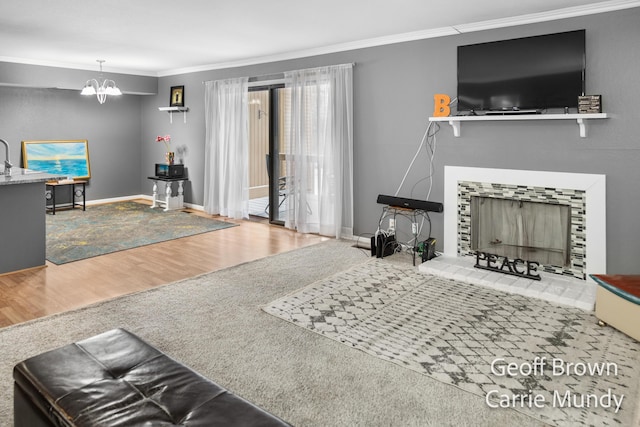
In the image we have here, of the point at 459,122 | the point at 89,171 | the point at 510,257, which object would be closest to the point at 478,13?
the point at 459,122

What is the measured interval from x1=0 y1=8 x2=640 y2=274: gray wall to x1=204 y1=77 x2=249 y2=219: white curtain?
32 cm

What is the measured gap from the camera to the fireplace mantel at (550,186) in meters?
4.00

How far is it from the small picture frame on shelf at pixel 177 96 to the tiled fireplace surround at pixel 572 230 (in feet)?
17.7

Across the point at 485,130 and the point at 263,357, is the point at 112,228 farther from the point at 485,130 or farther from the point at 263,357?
the point at 485,130

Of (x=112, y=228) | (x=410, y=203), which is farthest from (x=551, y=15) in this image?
(x=112, y=228)

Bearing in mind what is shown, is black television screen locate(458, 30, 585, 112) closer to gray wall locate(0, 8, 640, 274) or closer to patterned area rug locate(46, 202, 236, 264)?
gray wall locate(0, 8, 640, 274)

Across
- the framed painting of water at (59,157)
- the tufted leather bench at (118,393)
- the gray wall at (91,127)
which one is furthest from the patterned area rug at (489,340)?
the gray wall at (91,127)

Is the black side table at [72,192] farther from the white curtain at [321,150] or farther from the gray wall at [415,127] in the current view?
the white curtain at [321,150]

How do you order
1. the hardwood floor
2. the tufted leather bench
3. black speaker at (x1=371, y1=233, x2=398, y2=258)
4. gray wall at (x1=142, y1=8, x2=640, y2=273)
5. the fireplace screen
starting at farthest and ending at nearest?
black speaker at (x1=371, y1=233, x2=398, y2=258)
the fireplace screen
gray wall at (x1=142, y1=8, x2=640, y2=273)
the hardwood floor
the tufted leather bench

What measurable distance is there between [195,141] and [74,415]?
6894 mm

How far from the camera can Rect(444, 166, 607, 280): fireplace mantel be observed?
13.1 feet

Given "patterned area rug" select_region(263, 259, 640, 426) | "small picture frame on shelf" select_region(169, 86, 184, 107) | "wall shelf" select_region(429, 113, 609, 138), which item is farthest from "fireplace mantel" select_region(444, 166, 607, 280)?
"small picture frame on shelf" select_region(169, 86, 184, 107)

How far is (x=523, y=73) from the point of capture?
4.26 m

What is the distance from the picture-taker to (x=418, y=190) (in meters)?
5.21
